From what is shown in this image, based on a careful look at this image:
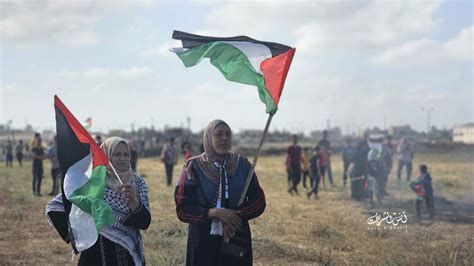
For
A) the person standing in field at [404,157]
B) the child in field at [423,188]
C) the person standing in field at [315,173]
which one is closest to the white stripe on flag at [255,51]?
the child in field at [423,188]

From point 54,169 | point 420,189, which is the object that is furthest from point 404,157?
point 54,169

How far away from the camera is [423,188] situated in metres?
11.8

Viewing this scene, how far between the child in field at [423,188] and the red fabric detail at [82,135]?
8615 millimetres

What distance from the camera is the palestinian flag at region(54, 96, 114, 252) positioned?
162 inches

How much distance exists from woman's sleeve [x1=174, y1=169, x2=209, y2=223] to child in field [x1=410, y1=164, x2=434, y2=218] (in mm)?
8288

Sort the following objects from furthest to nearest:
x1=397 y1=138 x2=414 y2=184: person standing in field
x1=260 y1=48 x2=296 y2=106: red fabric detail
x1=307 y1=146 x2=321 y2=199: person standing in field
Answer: x1=397 y1=138 x2=414 y2=184: person standing in field → x1=307 y1=146 x2=321 y2=199: person standing in field → x1=260 y1=48 x2=296 y2=106: red fabric detail

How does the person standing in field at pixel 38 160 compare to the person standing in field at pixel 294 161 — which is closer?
the person standing in field at pixel 38 160

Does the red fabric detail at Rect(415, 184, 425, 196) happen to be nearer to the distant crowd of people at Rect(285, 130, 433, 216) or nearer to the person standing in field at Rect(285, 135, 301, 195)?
the distant crowd of people at Rect(285, 130, 433, 216)

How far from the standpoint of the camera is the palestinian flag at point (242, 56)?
487cm

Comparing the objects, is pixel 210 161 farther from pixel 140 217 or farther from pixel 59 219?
pixel 59 219

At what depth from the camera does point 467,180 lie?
2053cm

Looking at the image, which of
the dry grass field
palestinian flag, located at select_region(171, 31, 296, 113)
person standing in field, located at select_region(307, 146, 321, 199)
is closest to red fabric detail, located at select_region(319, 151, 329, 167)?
person standing in field, located at select_region(307, 146, 321, 199)

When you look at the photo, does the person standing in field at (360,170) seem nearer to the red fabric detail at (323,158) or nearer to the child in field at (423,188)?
the red fabric detail at (323,158)

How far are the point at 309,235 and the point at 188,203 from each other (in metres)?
5.82
